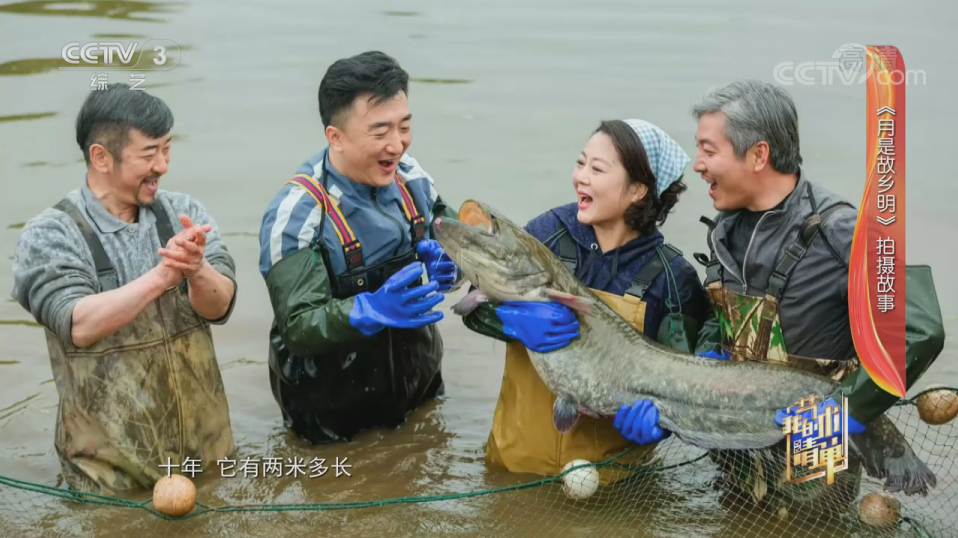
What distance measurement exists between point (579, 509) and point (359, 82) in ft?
7.28

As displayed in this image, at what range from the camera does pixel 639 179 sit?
200 inches

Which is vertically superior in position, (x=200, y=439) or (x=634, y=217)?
(x=634, y=217)

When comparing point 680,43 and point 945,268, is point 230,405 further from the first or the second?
point 680,43

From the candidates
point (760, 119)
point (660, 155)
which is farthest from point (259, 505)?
point (760, 119)

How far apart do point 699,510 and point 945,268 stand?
3873mm

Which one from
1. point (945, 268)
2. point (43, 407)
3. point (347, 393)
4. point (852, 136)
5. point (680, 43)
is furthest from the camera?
point (680, 43)

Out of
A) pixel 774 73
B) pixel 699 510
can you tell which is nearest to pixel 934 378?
pixel 699 510

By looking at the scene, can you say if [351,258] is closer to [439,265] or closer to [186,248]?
[439,265]

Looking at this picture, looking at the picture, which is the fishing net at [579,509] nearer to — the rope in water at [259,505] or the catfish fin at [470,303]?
the rope in water at [259,505]

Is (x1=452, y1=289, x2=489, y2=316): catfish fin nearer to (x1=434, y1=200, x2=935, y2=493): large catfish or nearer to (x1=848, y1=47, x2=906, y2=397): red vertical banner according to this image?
(x1=434, y1=200, x2=935, y2=493): large catfish

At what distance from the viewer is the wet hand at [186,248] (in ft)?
15.8

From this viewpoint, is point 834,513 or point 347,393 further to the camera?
point 347,393

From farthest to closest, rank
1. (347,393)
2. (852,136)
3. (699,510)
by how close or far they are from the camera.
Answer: (852,136), (347,393), (699,510)

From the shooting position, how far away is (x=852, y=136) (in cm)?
1074
